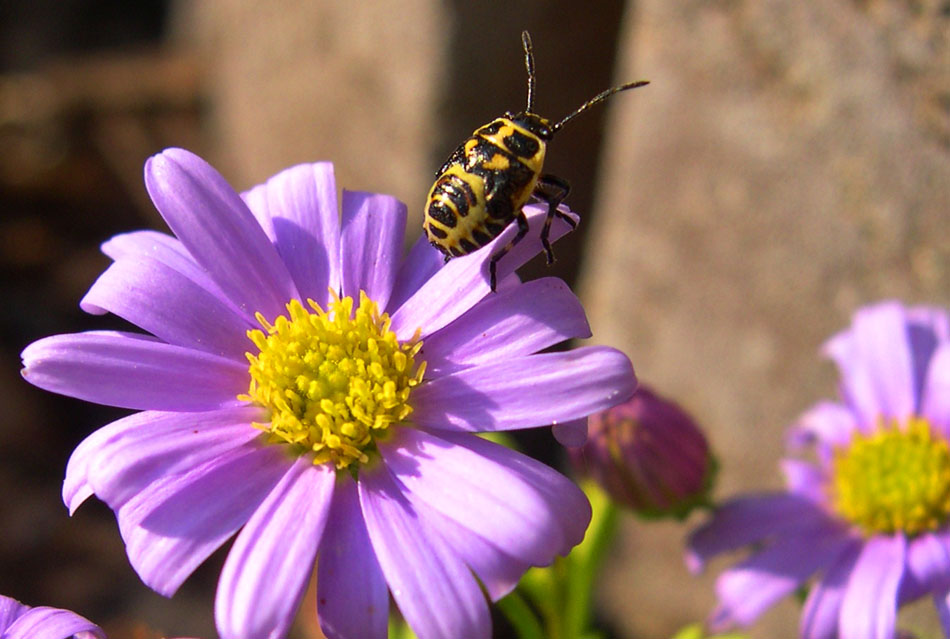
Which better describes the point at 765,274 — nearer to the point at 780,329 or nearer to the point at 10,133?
the point at 780,329

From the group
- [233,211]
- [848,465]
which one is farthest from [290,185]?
[848,465]

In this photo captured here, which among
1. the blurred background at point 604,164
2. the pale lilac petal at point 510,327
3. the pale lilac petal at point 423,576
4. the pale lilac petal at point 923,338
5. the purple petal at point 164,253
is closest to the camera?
the pale lilac petal at point 423,576

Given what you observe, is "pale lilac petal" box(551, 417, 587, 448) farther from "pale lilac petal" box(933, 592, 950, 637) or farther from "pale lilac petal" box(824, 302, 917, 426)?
"pale lilac petal" box(824, 302, 917, 426)

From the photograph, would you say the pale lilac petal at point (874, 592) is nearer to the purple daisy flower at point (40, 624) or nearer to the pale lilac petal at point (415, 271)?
the pale lilac petal at point (415, 271)

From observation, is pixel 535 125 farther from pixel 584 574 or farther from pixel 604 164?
pixel 604 164

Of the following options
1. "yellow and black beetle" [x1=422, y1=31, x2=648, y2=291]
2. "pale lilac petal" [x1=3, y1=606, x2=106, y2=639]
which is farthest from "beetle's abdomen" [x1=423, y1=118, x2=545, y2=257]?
"pale lilac petal" [x1=3, y1=606, x2=106, y2=639]

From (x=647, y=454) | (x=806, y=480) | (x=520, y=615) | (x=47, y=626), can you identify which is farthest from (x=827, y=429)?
(x=47, y=626)

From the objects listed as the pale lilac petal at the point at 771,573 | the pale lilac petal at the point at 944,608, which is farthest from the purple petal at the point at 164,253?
the pale lilac petal at the point at 944,608
